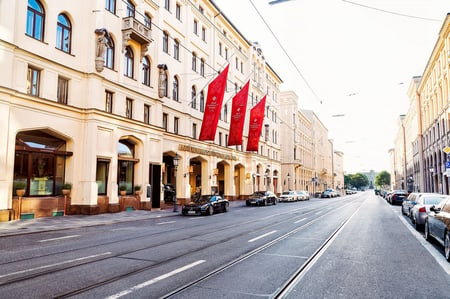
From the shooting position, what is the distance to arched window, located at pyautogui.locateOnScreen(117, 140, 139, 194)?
23.8 m

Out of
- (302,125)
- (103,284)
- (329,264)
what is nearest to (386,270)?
(329,264)

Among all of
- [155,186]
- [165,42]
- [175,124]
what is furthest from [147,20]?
[155,186]

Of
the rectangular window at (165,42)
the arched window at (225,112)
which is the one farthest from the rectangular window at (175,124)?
the arched window at (225,112)

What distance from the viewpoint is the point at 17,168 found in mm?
17469

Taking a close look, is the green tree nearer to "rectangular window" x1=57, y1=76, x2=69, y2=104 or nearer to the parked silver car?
the parked silver car

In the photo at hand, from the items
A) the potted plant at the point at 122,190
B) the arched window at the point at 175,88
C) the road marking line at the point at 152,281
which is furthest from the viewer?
the arched window at the point at 175,88

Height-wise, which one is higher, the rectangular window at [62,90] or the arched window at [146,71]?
the arched window at [146,71]

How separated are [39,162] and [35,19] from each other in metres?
7.63

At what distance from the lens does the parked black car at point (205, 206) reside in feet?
72.4

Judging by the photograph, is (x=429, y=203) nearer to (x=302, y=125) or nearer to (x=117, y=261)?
(x=117, y=261)

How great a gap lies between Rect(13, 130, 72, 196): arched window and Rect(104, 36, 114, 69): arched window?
20.0 feet

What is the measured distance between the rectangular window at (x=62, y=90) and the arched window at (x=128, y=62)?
492cm

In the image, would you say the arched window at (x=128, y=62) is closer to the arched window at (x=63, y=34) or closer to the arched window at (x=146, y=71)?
the arched window at (x=146, y=71)

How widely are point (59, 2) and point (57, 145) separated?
26.6ft
